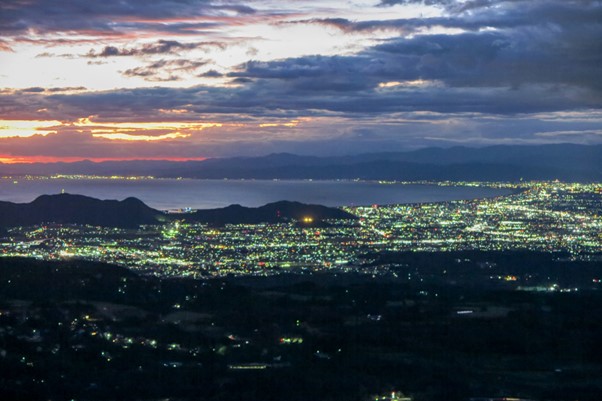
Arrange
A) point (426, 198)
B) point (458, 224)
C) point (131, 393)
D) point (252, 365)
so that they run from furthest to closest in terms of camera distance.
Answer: point (426, 198) < point (458, 224) < point (252, 365) < point (131, 393)

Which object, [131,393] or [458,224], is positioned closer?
[131,393]

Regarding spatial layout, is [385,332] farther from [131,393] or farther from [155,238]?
[155,238]

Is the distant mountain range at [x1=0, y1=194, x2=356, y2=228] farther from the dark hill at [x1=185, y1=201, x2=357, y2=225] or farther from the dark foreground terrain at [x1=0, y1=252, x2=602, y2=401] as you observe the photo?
the dark foreground terrain at [x1=0, y1=252, x2=602, y2=401]

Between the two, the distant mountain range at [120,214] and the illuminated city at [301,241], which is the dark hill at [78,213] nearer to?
the distant mountain range at [120,214]

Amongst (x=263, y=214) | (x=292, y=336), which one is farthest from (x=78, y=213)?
(x=292, y=336)

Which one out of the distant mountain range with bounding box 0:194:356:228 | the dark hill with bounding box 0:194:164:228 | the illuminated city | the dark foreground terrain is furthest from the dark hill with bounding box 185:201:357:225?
the dark foreground terrain

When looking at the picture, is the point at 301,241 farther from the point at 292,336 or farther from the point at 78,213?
the point at 292,336

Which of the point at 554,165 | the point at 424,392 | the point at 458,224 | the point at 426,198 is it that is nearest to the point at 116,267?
the point at 424,392
